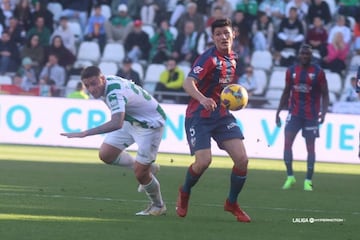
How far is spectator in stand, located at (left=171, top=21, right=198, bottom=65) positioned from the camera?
97.7 feet

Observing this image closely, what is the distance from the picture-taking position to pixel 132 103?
12438mm

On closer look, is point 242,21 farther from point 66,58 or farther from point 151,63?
point 66,58

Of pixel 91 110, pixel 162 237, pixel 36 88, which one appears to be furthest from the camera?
pixel 36 88

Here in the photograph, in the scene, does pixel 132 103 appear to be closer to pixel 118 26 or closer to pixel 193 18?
pixel 193 18

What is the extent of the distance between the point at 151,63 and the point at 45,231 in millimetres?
19932

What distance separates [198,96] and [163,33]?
61.6 ft

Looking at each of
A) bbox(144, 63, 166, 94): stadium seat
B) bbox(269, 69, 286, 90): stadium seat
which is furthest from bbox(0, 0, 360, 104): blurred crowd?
bbox(269, 69, 286, 90): stadium seat

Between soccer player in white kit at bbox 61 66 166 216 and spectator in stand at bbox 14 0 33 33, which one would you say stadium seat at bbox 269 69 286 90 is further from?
soccer player in white kit at bbox 61 66 166 216

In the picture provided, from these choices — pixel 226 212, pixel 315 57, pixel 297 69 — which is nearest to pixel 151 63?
pixel 315 57

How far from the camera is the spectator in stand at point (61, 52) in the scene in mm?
30047

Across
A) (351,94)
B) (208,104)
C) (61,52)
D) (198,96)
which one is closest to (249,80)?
(351,94)

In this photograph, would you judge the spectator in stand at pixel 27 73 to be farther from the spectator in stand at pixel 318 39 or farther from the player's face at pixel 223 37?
the player's face at pixel 223 37

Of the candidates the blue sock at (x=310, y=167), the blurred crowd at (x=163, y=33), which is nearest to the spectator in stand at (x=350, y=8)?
the blurred crowd at (x=163, y=33)

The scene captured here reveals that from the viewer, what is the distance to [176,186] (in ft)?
55.8
